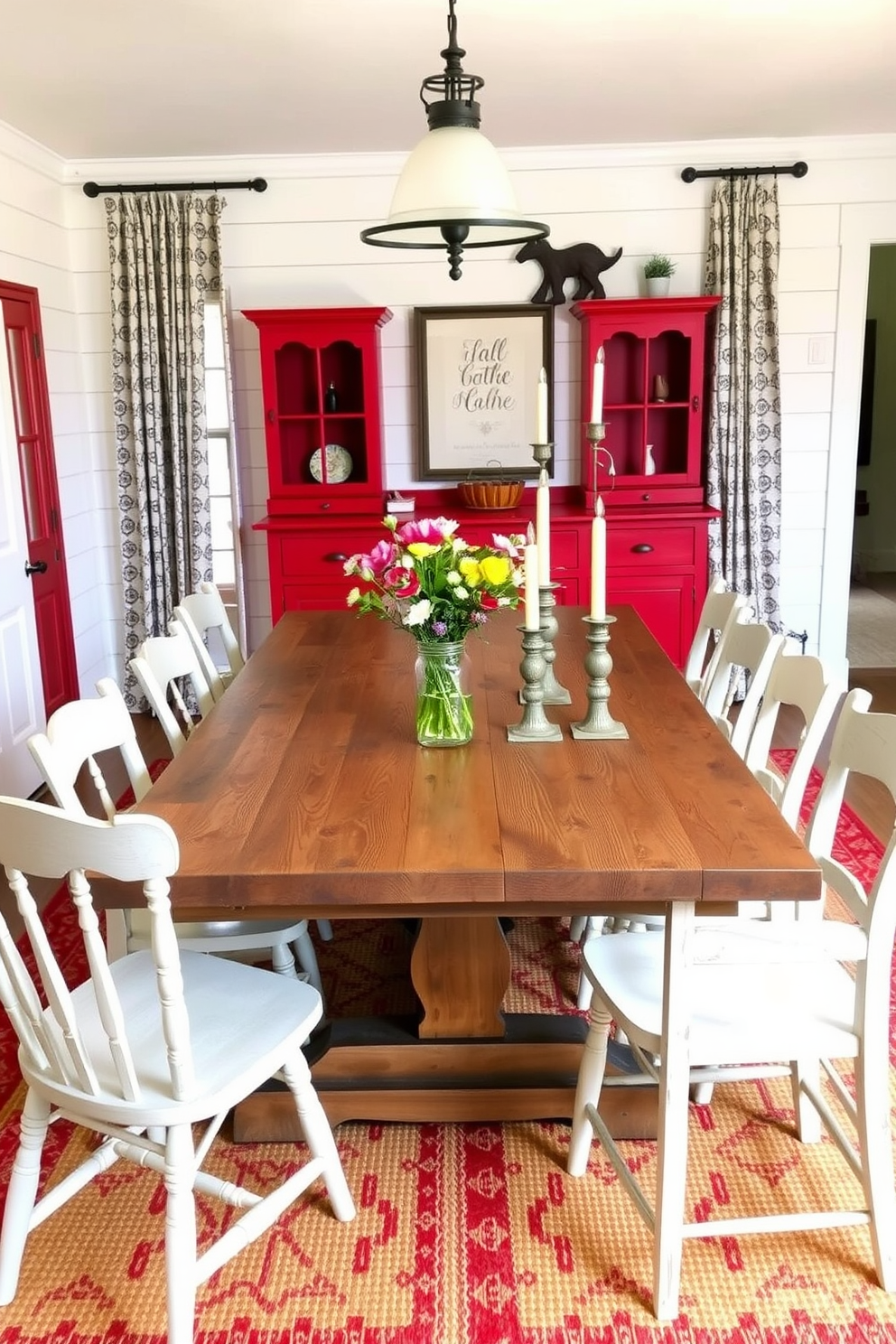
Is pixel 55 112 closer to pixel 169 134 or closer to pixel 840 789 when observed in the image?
pixel 169 134

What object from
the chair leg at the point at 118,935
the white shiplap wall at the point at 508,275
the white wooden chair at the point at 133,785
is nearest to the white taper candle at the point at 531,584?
the white wooden chair at the point at 133,785

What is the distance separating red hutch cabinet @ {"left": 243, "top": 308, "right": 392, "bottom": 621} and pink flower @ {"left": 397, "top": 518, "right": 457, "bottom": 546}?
8.48ft

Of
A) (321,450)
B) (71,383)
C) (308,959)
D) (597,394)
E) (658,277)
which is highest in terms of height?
(658,277)

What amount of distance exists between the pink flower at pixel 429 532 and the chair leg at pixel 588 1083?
909 mm

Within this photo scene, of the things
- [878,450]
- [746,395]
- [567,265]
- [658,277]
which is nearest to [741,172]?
[658,277]

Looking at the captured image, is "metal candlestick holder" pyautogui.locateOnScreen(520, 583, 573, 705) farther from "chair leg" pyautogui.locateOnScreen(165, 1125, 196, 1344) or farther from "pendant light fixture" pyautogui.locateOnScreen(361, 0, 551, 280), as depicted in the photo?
"chair leg" pyautogui.locateOnScreen(165, 1125, 196, 1344)

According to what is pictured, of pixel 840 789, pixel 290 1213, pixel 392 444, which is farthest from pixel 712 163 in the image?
pixel 290 1213

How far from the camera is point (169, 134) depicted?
4.30m

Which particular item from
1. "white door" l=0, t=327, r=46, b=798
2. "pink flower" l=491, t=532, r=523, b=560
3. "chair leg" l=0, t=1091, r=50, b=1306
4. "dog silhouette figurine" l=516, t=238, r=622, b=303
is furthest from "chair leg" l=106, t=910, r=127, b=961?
"dog silhouette figurine" l=516, t=238, r=622, b=303

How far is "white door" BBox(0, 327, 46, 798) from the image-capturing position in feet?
12.9

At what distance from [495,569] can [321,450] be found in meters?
2.96

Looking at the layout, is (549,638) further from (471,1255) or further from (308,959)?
(471,1255)

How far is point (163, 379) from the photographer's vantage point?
190 inches

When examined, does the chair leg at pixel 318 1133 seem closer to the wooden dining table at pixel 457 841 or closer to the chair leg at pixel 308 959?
the wooden dining table at pixel 457 841
